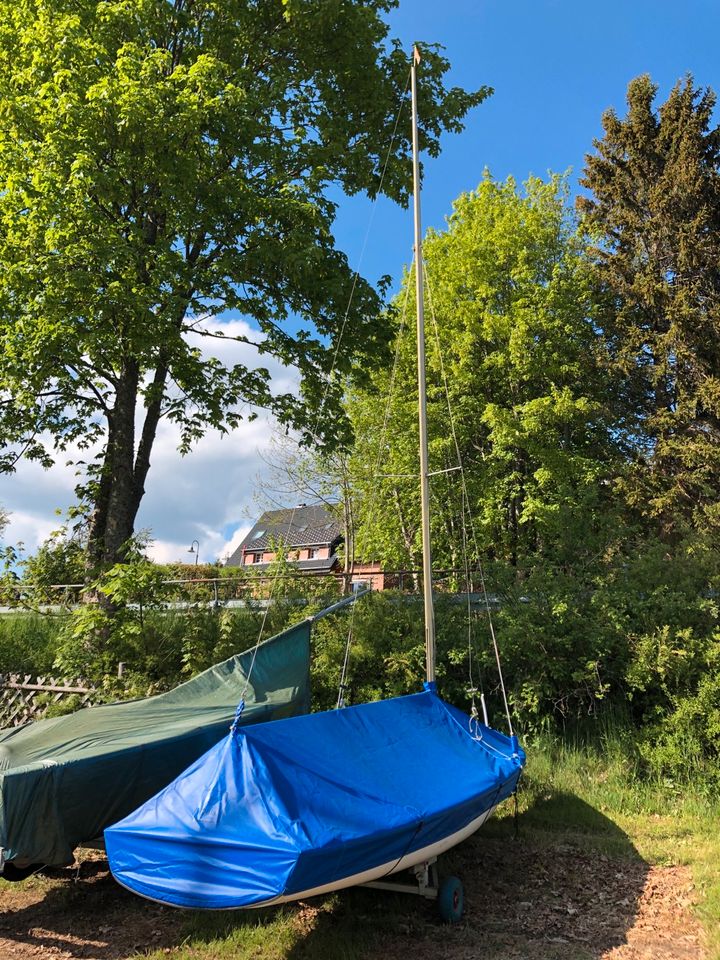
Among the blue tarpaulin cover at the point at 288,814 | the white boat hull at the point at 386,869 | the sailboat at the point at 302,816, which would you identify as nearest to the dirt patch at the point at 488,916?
the sailboat at the point at 302,816

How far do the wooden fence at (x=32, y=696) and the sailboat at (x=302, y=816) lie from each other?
6901 millimetres

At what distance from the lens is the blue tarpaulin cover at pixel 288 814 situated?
423 centimetres

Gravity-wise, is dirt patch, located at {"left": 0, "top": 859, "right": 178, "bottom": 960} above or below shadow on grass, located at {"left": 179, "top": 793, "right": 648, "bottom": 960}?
below

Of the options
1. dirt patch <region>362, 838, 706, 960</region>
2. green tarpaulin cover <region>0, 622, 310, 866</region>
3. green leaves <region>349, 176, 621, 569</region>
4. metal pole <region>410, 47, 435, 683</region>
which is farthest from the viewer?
green leaves <region>349, 176, 621, 569</region>

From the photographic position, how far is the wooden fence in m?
11.4

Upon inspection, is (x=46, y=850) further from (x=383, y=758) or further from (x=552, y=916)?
(x=552, y=916)

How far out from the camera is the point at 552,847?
7.25m

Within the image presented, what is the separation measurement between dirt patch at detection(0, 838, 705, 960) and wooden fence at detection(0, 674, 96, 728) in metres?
4.61

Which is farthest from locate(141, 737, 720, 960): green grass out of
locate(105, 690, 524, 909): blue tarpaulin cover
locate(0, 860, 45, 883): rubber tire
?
locate(0, 860, 45, 883): rubber tire

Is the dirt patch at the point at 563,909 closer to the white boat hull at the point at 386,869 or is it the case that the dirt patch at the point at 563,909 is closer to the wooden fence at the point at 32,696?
the white boat hull at the point at 386,869

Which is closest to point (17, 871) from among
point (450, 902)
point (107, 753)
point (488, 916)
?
point (107, 753)

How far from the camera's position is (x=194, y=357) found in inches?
484

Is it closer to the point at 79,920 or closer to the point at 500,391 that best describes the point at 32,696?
the point at 79,920

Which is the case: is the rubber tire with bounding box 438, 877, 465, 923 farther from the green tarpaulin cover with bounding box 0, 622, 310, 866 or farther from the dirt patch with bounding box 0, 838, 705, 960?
the green tarpaulin cover with bounding box 0, 622, 310, 866
